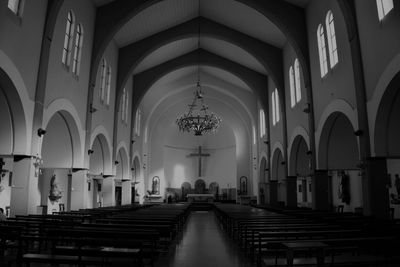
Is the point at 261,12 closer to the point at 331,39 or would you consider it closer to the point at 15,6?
the point at 331,39

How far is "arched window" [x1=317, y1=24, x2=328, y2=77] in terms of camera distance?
14.0 m

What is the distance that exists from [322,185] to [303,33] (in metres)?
6.72

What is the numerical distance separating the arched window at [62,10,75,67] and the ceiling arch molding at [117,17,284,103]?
241 inches

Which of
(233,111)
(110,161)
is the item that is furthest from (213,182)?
(110,161)

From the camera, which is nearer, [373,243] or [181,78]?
[373,243]

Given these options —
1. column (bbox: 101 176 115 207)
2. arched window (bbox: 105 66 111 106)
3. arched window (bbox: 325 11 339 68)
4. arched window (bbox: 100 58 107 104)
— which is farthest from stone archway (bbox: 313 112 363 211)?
arched window (bbox: 105 66 111 106)

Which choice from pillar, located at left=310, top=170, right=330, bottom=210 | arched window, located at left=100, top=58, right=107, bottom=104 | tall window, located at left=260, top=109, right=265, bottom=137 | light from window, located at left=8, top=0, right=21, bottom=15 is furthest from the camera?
tall window, located at left=260, top=109, right=265, bottom=137

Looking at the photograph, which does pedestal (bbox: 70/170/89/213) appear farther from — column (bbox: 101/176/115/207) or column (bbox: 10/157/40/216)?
column (bbox: 10/157/40/216)

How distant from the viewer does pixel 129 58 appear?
66.3 feet

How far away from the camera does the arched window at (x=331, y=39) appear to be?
1311 centimetres

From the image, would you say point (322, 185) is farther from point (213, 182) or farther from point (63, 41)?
point (213, 182)

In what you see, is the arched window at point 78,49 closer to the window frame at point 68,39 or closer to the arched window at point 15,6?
the window frame at point 68,39

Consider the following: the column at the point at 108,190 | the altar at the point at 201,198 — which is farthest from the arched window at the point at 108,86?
the altar at the point at 201,198

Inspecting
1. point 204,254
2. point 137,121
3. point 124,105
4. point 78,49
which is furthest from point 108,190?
point 204,254
